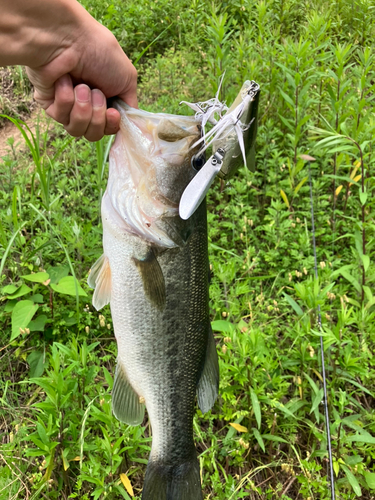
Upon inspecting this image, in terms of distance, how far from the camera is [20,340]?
8.27 feet

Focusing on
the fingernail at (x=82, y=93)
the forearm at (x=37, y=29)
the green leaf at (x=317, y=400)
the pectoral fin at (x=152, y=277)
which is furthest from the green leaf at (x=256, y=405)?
the forearm at (x=37, y=29)

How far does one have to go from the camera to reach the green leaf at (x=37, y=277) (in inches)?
98.2

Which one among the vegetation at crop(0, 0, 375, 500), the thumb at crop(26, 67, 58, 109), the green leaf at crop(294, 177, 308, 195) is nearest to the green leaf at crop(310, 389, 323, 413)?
the vegetation at crop(0, 0, 375, 500)

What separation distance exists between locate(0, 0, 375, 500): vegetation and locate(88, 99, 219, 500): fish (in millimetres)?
409

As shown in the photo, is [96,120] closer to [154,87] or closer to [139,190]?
[139,190]

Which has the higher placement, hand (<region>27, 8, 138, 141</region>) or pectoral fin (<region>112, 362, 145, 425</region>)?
hand (<region>27, 8, 138, 141</region>)

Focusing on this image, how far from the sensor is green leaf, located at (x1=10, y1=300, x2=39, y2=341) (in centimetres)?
233

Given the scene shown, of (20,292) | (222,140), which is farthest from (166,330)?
(20,292)

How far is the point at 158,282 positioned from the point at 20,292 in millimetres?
1375

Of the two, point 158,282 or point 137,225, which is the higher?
point 137,225

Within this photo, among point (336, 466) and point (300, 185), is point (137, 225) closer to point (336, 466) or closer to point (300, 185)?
point (336, 466)

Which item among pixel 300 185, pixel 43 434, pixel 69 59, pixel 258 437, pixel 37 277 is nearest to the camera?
pixel 69 59

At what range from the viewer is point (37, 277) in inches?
98.7

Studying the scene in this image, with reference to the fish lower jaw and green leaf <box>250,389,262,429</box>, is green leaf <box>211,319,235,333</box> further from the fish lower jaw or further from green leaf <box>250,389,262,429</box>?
the fish lower jaw
